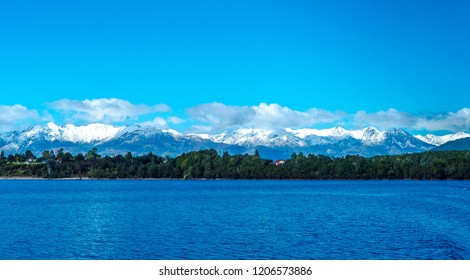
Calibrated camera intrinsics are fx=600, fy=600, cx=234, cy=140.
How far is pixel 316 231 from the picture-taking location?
58.4 m

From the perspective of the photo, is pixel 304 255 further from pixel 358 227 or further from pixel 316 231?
pixel 358 227

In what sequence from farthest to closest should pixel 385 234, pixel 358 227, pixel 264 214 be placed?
1. pixel 264 214
2. pixel 358 227
3. pixel 385 234

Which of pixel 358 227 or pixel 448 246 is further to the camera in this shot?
pixel 358 227

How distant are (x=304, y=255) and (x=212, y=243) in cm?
902
